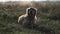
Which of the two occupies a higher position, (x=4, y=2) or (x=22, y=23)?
(x=4, y=2)

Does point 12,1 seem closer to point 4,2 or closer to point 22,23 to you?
point 4,2

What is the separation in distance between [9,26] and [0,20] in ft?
1.85

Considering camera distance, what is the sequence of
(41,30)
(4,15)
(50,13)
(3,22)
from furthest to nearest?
(50,13) → (4,15) → (3,22) → (41,30)

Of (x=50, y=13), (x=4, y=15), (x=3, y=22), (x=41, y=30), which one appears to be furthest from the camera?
(x=50, y=13)

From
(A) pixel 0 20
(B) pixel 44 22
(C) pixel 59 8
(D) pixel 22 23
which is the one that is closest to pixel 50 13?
(C) pixel 59 8

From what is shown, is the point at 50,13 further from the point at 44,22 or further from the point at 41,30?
the point at 41,30

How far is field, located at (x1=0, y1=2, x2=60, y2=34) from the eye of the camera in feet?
14.0

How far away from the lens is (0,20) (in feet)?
16.1

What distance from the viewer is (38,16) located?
17.8 ft

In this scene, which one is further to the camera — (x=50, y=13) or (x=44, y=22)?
(x=50, y=13)

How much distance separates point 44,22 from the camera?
4.93 m

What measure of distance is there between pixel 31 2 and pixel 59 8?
35.5 inches

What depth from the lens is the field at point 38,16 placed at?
426 cm

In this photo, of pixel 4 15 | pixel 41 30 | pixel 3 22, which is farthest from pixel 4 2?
pixel 41 30
